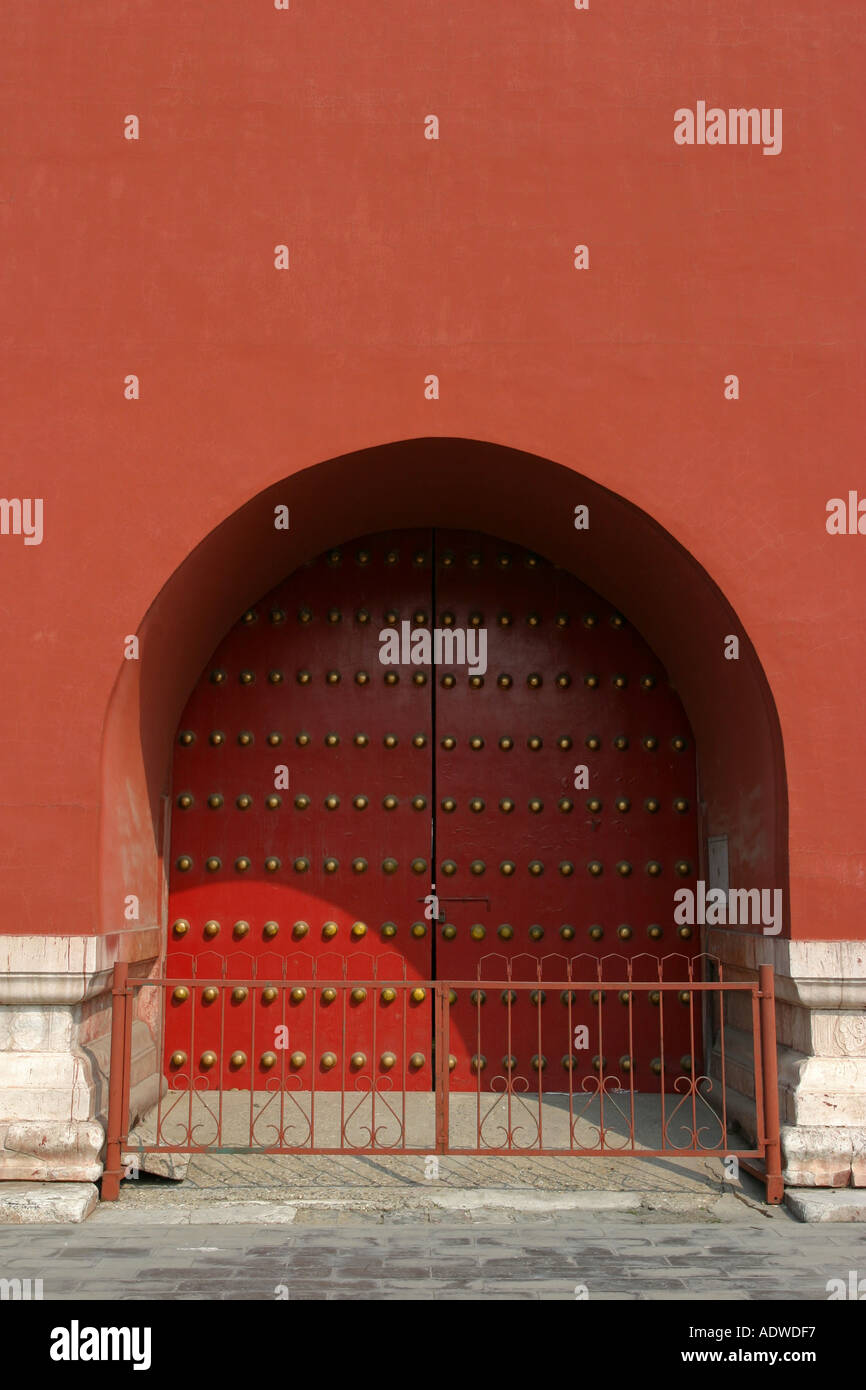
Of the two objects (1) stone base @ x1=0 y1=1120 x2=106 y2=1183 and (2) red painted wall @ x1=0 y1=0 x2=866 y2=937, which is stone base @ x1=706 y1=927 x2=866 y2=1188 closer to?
(2) red painted wall @ x1=0 y1=0 x2=866 y2=937

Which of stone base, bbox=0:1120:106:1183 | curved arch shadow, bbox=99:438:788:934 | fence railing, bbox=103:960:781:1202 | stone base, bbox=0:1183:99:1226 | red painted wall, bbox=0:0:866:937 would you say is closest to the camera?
stone base, bbox=0:1183:99:1226

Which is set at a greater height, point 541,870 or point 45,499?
point 45,499

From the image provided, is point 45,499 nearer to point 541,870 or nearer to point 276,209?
point 276,209

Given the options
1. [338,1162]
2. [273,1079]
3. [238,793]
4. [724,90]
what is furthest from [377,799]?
[724,90]

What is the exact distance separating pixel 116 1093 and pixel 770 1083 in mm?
2654

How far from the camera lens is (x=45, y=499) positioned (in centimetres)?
530

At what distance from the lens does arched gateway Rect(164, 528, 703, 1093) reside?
630cm

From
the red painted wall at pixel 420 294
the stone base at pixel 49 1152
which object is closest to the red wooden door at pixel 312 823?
the red painted wall at pixel 420 294

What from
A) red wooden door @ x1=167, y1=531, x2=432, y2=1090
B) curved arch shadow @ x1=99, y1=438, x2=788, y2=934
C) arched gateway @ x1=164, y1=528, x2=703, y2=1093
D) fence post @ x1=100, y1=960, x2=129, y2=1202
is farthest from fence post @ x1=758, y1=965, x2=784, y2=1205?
fence post @ x1=100, y1=960, x2=129, y2=1202

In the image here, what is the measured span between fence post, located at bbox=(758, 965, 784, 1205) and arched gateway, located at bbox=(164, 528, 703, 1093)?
135 cm

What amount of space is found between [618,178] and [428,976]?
4060 mm

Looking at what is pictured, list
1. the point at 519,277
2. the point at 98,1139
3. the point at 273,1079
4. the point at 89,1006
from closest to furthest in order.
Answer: the point at 98,1139 → the point at 89,1006 → the point at 519,277 → the point at 273,1079

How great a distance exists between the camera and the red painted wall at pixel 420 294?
5.26 m

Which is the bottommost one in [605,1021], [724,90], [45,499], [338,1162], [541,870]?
[338,1162]
